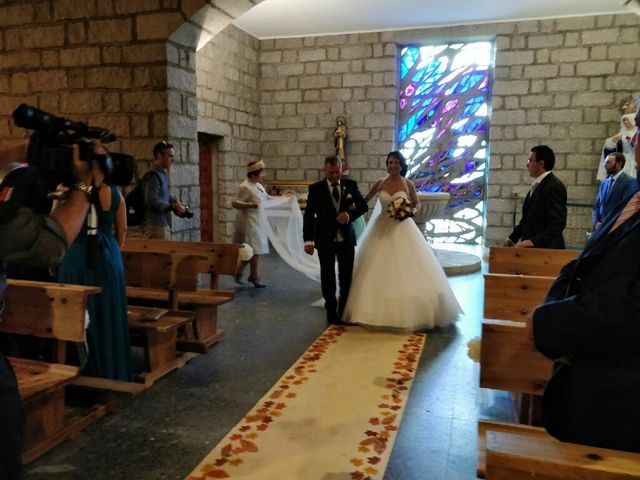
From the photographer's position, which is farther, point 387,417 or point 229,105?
point 229,105

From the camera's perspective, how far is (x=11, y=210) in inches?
49.3

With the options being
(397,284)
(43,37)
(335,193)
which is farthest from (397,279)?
(43,37)

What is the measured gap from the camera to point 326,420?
268 centimetres

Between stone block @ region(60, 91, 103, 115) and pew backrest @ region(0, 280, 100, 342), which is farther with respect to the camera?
stone block @ region(60, 91, 103, 115)

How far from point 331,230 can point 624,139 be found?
551cm

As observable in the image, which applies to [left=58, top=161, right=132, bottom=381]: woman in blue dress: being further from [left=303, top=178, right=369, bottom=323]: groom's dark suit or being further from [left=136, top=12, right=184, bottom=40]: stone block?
[left=136, top=12, right=184, bottom=40]: stone block

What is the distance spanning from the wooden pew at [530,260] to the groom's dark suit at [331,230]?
4.56 ft

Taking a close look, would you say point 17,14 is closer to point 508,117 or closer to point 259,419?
point 259,419

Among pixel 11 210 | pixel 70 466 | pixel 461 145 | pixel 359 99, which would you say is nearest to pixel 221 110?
pixel 359 99

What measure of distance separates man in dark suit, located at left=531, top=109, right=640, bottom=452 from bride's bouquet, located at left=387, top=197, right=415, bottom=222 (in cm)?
314

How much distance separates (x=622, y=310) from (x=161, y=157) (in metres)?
3.87

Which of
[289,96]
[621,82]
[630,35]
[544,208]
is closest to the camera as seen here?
[544,208]

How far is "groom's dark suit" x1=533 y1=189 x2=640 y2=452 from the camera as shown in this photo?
106cm

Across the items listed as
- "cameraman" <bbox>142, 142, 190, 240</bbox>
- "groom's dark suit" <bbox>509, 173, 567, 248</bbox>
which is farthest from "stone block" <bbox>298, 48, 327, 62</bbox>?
"groom's dark suit" <bbox>509, 173, 567, 248</bbox>
